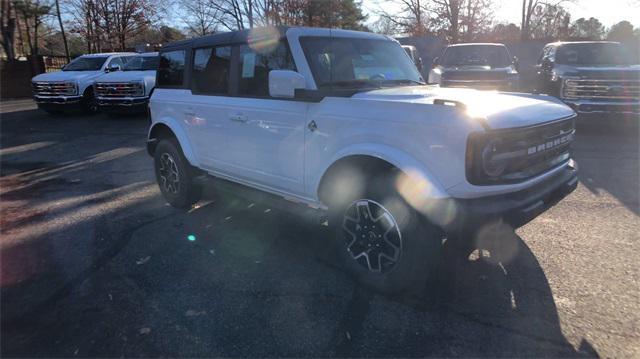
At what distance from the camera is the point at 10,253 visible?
4363 mm

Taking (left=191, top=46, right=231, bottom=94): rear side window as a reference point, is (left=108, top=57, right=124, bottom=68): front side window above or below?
above

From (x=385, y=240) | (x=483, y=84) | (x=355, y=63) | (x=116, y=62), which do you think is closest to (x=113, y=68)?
(x=116, y=62)

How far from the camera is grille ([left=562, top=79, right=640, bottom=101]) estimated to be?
934 centimetres

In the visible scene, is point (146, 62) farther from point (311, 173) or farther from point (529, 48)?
point (529, 48)

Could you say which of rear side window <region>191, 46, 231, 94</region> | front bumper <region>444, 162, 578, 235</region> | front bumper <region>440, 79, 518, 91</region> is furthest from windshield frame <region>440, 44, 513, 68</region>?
front bumper <region>444, 162, 578, 235</region>

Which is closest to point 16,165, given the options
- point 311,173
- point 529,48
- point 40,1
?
point 311,173

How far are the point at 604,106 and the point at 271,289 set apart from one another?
8943 mm

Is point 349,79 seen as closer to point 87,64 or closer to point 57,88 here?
Answer: point 57,88

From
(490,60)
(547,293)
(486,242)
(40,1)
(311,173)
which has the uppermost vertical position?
(40,1)

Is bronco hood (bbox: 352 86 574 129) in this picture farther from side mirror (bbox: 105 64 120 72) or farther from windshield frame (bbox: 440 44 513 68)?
side mirror (bbox: 105 64 120 72)

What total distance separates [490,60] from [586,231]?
8.55 meters

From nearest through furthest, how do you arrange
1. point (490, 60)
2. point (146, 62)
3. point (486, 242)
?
point (486, 242)
point (490, 60)
point (146, 62)

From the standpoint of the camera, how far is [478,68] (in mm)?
11500

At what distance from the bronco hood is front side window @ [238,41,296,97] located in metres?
0.85
